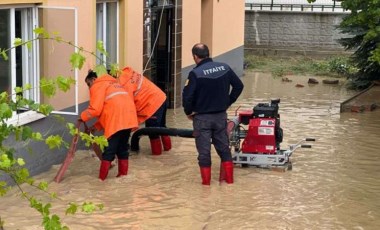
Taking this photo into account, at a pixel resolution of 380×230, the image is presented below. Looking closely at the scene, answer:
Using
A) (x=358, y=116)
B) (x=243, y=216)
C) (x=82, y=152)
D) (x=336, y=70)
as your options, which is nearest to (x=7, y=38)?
(x=82, y=152)

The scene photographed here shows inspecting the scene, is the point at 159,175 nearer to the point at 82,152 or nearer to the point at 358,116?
the point at 82,152

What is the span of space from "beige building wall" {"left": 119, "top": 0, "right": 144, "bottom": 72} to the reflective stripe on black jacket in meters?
3.54

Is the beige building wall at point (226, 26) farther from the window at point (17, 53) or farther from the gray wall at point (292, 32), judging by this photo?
the window at point (17, 53)

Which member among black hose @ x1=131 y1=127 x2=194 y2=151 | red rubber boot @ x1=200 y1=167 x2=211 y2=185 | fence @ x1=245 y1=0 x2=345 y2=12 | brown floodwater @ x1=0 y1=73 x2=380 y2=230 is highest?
fence @ x1=245 y1=0 x2=345 y2=12

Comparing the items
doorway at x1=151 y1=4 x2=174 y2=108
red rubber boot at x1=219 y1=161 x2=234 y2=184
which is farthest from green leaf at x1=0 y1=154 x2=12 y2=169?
doorway at x1=151 y1=4 x2=174 y2=108

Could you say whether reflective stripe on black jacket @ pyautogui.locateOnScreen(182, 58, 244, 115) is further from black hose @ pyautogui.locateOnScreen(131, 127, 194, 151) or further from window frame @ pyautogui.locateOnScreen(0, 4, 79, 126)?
window frame @ pyautogui.locateOnScreen(0, 4, 79, 126)

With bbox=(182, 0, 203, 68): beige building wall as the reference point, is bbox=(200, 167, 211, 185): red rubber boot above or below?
below

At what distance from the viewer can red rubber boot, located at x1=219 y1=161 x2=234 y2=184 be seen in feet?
30.2

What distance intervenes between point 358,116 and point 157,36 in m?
4.42

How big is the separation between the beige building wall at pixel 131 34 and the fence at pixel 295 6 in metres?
15.2

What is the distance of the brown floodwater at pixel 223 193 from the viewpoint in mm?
7793

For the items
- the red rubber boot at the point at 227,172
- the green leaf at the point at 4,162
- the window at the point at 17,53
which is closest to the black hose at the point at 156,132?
the red rubber boot at the point at 227,172

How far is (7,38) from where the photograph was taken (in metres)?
9.02

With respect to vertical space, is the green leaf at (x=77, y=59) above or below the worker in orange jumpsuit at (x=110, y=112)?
above
